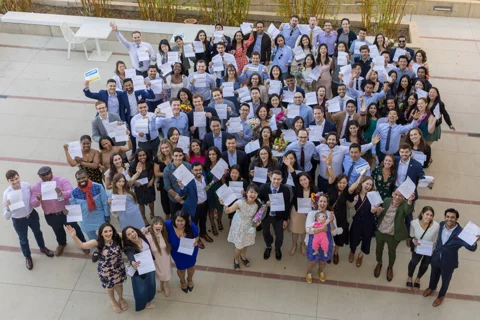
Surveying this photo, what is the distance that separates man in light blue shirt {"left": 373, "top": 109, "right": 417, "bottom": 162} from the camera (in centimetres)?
724

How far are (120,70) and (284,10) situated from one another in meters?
5.09

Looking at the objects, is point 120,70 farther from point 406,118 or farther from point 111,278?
point 406,118

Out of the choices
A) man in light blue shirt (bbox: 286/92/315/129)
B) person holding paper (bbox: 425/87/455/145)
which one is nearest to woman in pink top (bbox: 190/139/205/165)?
man in light blue shirt (bbox: 286/92/315/129)

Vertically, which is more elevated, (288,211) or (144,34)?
(144,34)

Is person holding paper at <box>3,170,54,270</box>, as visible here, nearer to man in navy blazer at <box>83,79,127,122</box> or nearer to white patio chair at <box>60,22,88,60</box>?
man in navy blazer at <box>83,79,127,122</box>

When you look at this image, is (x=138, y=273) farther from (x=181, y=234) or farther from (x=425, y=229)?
(x=425, y=229)

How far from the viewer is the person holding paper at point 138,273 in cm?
557

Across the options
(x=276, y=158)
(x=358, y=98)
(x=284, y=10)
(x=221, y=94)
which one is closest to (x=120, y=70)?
(x=221, y=94)

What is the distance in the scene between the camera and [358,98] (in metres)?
8.00

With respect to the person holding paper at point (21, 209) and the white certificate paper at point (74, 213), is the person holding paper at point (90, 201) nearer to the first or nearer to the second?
the white certificate paper at point (74, 213)

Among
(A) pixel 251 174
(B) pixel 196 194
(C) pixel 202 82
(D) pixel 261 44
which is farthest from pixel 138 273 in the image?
(D) pixel 261 44

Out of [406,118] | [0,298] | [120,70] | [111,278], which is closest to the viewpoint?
[111,278]

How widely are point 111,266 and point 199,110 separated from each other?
109 inches

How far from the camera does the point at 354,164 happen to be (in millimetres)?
6645
